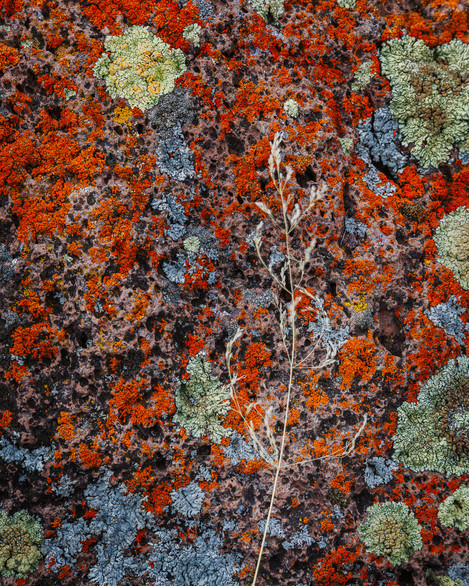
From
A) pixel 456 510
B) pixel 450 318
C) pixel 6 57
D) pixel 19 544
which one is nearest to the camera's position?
pixel 19 544

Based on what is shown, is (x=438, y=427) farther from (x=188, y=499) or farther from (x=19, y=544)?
(x=19, y=544)

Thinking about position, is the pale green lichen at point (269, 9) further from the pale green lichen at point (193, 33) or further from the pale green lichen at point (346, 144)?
the pale green lichen at point (346, 144)

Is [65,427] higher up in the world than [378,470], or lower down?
higher up

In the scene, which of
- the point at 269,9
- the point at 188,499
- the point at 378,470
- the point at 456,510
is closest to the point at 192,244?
the point at 188,499

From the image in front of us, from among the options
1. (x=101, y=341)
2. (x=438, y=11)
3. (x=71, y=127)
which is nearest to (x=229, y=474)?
(x=101, y=341)

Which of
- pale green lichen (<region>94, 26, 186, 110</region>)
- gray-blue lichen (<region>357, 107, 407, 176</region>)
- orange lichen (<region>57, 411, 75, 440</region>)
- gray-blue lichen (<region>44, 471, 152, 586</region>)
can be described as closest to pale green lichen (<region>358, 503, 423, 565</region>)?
gray-blue lichen (<region>44, 471, 152, 586</region>)

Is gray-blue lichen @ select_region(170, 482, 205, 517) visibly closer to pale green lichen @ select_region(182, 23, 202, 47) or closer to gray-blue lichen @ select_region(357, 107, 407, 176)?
gray-blue lichen @ select_region(357, 107, 407, 176)

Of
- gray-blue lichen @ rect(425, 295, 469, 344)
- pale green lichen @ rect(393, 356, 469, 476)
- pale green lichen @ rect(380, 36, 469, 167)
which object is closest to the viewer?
pale green lichen @ rect(393, 356, 469, 476)

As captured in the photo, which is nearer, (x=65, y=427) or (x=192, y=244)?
(x=65, y=427)
